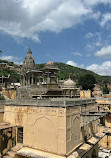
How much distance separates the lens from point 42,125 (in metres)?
15.2

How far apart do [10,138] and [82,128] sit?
7389mm

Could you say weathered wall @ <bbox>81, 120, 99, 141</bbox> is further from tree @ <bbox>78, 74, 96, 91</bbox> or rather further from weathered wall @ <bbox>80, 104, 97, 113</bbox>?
tree @ <bbox>78, 74, 96, 91</bbox>

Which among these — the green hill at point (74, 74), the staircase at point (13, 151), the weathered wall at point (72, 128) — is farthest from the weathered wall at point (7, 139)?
the green hill at point (74, 74)

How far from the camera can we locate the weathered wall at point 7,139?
15.1 meters

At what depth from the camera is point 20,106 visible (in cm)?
1680

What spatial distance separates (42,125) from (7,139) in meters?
3.75

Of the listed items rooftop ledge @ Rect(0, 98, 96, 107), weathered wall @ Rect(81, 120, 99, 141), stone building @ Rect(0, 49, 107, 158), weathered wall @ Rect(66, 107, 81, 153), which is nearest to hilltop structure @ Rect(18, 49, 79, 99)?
weathered wall @ Rect(81, 120, 99, 141)

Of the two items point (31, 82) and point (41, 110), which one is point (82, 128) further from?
point (31, 82)

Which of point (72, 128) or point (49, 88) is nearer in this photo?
point (72, 128)

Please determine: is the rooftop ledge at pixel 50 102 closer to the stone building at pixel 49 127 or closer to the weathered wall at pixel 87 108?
the stone building at pixel 49 127

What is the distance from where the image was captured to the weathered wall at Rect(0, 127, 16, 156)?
15.1 m

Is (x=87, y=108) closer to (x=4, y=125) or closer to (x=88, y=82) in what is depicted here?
(x=4, y=125)

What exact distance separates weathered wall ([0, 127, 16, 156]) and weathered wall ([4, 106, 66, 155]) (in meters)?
1.01

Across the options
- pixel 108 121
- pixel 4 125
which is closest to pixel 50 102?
pixel 4 125
